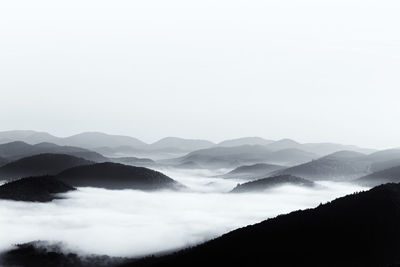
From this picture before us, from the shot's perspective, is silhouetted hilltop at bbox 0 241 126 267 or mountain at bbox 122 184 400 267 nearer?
mountain at bbox 122 184 400 267

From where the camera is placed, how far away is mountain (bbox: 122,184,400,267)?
431 ft

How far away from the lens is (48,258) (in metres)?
157

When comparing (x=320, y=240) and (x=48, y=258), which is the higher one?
(x=48, y=258)

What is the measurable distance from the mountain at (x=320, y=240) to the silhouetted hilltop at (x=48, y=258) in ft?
35.0

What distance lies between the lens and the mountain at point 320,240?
132 m

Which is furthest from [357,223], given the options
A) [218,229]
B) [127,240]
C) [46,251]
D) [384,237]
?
[46,251]

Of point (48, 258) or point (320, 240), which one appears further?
point (48, 258)

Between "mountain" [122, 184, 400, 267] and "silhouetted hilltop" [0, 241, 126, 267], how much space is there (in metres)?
10.7

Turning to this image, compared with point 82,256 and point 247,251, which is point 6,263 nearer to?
point 82,256

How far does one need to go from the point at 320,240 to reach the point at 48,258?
7096 cm

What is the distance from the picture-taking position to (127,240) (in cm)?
17525

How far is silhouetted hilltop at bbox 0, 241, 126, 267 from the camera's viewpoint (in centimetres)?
15462

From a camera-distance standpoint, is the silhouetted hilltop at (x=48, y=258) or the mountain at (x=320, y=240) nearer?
the mountain at (x=320, y=240)

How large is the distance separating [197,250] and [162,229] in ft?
161
